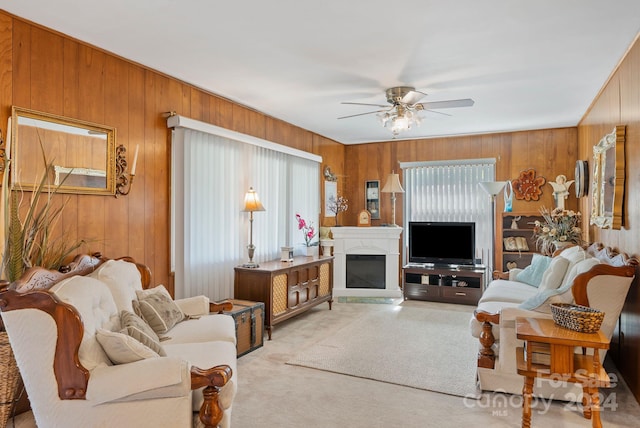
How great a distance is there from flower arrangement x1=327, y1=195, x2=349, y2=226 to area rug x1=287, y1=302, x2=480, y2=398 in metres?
2.21

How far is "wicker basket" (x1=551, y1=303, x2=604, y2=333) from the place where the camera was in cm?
241

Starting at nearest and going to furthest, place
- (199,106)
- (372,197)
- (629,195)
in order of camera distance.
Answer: (629,195) → (199,106) → (372,197)

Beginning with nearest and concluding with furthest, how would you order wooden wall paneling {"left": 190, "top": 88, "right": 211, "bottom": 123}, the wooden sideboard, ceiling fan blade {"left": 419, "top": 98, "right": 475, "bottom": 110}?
1. ceiling fan blade {"left": 419, "top": 98, "right": 475, "bottom": 110}
2. wooden wall paneling {"left": 190, "top": 88, "right": 211, "bottom": 123}
3. the wooden sideboard

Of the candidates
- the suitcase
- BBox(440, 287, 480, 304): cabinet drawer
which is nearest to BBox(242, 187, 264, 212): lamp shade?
the suitcase

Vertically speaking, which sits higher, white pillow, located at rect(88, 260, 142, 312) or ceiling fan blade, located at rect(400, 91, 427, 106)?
ceiling fan blade, located at rect(400, 91, 427, 106)

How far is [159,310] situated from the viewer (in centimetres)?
301

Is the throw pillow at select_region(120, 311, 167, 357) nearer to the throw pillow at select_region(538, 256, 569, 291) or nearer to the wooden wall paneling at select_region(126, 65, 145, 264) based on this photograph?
the wooden wall paneling at select_region(126, 65, 145, 264)

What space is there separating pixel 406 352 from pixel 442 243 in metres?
2.86

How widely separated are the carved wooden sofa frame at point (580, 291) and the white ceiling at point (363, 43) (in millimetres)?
1620

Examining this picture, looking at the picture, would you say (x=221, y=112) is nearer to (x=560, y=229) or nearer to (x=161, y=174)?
(x=161, y=174)

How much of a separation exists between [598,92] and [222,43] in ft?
12.6

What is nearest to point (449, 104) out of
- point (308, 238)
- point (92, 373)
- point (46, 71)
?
point (308, 238)

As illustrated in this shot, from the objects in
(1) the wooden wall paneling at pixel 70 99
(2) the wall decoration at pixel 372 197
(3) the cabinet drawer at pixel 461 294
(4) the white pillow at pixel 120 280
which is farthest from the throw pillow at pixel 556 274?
(1) the wooden wall paneling at pixel 70 99

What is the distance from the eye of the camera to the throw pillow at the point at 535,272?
4.58m
